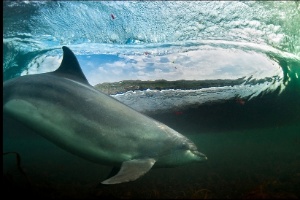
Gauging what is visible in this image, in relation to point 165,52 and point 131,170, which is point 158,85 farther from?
point 131,170

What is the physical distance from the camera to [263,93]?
20.6m

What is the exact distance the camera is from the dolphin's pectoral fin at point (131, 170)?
17.0ft

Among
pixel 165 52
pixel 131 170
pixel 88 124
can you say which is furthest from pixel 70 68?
pixel 165 52

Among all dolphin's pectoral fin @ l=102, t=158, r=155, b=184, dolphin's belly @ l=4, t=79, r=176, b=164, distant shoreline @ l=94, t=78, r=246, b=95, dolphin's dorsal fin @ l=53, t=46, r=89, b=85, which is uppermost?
dolphin's dorsal fin @ l=53, t=46, r=89, b=85

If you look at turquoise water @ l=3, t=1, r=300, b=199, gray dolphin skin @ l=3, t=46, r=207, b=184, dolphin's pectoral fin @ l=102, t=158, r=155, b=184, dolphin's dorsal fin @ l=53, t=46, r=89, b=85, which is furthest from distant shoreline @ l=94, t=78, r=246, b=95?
dolphin's pectoral fin @ l=102, t=158, r=155, b=184

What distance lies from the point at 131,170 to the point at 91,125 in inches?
55.3

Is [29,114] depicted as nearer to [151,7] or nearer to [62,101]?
[62,101]

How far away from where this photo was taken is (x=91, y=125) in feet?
20.2

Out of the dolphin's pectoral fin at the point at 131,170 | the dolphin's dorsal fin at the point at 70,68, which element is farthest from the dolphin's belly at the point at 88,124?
the dolphin's dorsal fin at the point at 70,68

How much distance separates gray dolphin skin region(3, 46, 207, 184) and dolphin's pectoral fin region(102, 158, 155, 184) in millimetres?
21

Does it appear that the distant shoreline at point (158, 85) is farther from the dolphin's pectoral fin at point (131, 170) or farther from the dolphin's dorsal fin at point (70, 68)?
the dolphin's pectoral fin at point (131, 170)

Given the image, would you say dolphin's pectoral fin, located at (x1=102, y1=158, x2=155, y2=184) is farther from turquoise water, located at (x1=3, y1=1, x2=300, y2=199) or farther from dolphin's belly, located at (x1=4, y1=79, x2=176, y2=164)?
turquoise water, located at (x1=3, y1=1, x2=300, y2=199)

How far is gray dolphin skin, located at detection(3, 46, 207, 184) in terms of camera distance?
20.0 ft

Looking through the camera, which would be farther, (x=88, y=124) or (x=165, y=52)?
(x=165, y=52)
